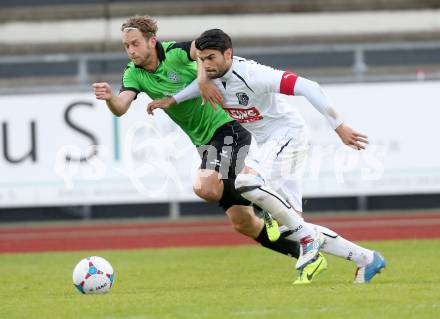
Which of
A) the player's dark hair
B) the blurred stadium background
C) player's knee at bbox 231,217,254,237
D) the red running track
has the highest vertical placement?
the player's dark hair

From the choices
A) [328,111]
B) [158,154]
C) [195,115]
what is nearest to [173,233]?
[158,154]

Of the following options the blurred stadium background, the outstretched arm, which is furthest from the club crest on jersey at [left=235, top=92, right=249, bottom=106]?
the blurred stadium background

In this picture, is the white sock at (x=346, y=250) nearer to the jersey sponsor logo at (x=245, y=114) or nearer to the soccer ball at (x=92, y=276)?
the jersey sponsor logo at (x=245, y=114)

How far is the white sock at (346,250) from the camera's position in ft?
26.3

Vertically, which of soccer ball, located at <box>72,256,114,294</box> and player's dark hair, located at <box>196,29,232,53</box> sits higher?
player's dark hair, located at <box>196,29,232,53</box>

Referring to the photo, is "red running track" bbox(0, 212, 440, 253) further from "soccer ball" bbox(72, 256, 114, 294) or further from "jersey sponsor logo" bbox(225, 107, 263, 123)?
"soccer ball" bbox(72, 256, 114, 294)

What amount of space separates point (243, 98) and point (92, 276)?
1.75m

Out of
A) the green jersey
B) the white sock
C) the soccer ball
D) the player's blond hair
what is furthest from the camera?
the green jersey

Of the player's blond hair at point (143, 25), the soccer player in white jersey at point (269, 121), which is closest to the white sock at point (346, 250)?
the soccer player in white jersey at point (269, 121)

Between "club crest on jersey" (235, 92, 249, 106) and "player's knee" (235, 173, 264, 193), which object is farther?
"club crest on jersey" (235, 92, 249, 106)

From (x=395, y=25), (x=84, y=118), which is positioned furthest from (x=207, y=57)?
(x=395, y=25)

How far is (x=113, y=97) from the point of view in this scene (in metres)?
8.32

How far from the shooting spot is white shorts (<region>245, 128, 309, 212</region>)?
8.29 m

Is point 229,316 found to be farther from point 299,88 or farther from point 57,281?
point 57,281
